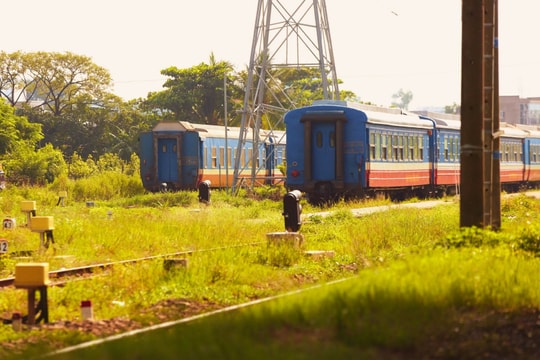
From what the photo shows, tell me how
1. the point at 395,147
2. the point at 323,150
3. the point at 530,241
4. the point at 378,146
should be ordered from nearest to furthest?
the point at 530,241 < the point at 323,150 < the point at 378,146 < the point at 395,147

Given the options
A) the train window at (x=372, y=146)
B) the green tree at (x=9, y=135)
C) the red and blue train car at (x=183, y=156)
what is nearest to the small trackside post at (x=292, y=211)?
the train window at (x=372, y=146)

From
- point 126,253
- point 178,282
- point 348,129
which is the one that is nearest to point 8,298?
point 178,282

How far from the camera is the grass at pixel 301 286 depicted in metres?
8.66

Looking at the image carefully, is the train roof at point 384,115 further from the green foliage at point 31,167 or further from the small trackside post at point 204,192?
the green foliage at point 31,167

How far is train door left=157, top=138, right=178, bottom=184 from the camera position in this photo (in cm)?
4316

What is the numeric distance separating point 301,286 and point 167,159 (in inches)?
1202

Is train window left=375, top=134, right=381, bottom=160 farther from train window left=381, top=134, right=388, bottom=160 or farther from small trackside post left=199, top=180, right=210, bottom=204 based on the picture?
small trackside post left=199, top=180, right=210, bottom=204

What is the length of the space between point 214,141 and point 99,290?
3007cm

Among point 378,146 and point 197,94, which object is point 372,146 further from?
point 197,94

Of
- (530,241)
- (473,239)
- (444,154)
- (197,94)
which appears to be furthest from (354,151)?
(197,94)

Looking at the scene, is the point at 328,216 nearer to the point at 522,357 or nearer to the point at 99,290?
the point at 99,290

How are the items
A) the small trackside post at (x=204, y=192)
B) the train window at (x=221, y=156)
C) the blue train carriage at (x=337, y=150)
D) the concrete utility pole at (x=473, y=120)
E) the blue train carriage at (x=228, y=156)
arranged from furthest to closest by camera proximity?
the train window at (x=221, y=156) < the blue train carriage at (x=228, y=156) < the small trackside post at (x=204, y=192) < the blue train carriage at (x=337, y=150) < the concrete utility pole at (x=473, y=120)

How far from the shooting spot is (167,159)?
Result: 4344cm

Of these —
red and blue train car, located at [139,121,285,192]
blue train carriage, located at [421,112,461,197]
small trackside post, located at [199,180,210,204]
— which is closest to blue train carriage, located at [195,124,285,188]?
red and blue train car, located at [139,121,285,192]
